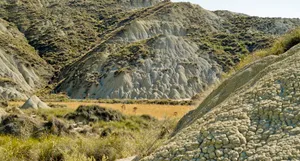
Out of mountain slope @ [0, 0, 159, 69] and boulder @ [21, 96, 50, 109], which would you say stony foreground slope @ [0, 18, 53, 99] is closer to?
mountain slope @ [0, 0, 159, 69]

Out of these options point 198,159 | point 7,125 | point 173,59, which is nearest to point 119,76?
point 173,59

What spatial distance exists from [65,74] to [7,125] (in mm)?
63325

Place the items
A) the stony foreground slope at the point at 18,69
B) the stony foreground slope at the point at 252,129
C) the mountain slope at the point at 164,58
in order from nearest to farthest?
the stony foreground slope at the point at 252,129 → the stony foreground slope at the point at 18,69 → the mountain slope at the point at 164,58

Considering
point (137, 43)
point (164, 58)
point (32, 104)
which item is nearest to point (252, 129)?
point (32, 104)

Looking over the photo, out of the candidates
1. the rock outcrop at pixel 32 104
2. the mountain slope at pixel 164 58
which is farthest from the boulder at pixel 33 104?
the mountain slope at pixel 164 58

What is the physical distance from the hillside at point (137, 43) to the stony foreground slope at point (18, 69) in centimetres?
332

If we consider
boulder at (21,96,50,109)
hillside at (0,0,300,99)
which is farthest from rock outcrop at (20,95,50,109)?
hillside at (0,0,300,99)

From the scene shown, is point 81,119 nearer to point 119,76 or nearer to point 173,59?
point 119,76

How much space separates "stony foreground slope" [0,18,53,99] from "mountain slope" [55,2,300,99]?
5.21 meters

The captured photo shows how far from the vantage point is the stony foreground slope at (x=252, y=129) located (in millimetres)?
4984

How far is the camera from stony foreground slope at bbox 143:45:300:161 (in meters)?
4.98

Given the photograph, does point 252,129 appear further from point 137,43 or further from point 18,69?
point 18,69

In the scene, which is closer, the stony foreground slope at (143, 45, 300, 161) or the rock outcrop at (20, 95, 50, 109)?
the stony foreground slope at (143, 45, 300, 161)

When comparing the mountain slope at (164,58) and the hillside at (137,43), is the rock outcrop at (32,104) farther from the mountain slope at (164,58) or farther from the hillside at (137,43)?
the mountain slope at (164,58)
